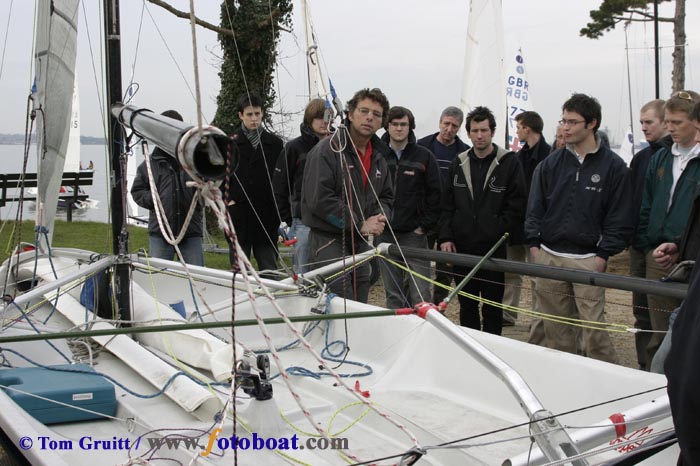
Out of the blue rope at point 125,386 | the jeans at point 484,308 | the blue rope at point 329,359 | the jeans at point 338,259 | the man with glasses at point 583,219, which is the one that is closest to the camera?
the blue rope at point 125,386

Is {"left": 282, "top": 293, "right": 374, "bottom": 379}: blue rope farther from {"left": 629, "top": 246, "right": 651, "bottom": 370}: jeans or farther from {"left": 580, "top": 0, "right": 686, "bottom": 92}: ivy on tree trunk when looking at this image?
{"left": 580, "top": 0, "right": 686, "bottom": 92}: ivy on tree trunk

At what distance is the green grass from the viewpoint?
9117mm

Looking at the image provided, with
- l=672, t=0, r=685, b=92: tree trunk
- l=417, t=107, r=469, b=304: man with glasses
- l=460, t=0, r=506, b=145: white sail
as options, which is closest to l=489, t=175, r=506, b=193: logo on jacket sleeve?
l=417, t=107, r=469, b=304: man with glasses

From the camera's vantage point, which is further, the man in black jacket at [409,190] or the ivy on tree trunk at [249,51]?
the ivy on tree trunk at [249,51]

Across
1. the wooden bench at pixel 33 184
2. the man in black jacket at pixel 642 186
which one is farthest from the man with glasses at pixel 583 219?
the wooden bench at pixel 33 184

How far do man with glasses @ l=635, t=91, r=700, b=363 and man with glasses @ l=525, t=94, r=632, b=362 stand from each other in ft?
0.65

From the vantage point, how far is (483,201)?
5.00 m

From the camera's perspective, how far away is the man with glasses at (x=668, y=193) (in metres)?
4.07

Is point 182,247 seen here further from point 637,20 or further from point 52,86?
point 637,20

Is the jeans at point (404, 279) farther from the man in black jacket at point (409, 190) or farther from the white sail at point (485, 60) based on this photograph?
the white sail at point (485, 60)

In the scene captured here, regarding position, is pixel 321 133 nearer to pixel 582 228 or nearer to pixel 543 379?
pixel 582 228

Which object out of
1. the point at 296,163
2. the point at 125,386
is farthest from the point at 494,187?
the point at 125,386

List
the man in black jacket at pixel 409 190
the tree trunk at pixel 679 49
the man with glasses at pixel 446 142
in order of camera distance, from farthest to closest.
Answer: the tree trunk at pixel 679 49, the man with glasses at pixel 446 142, the man in black jacket at pixel 409 190

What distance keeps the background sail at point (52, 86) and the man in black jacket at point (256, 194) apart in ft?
5.14
